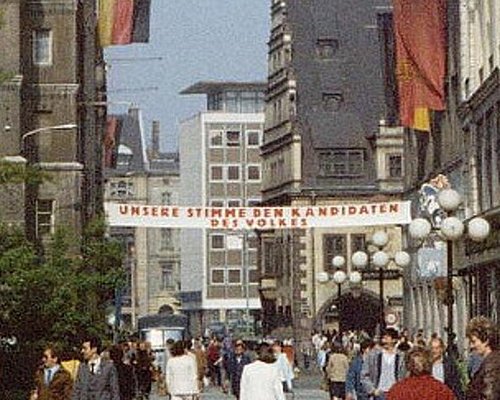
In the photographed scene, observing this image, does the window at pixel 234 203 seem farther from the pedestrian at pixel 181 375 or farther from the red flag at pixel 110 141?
the pedestrian at pixel 181 375

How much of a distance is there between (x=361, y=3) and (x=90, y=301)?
66.4 m

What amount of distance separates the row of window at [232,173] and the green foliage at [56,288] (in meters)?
107

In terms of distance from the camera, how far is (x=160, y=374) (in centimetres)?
6038

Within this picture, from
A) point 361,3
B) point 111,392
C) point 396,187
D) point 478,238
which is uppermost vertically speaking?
point 361,3

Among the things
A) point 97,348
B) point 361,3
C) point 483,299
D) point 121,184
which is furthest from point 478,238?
point 121,184

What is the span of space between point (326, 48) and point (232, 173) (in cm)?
5105

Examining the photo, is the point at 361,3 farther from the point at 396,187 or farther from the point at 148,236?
the point at 148,236

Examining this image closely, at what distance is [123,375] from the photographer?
114 ft

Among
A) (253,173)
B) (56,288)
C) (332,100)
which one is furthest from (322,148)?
(56,288)

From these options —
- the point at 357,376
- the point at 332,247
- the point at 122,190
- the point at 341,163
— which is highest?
the point at 122,190

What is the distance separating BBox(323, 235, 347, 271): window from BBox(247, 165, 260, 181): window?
183 feet

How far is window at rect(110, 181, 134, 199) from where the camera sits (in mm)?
190125

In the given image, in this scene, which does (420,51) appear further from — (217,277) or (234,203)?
(217,277)

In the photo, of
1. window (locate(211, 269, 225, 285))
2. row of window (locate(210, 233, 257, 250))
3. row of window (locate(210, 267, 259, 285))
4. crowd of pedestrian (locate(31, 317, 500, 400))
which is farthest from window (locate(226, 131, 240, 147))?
crowd of pedestrian (locate(31, 317, 500, 400))
